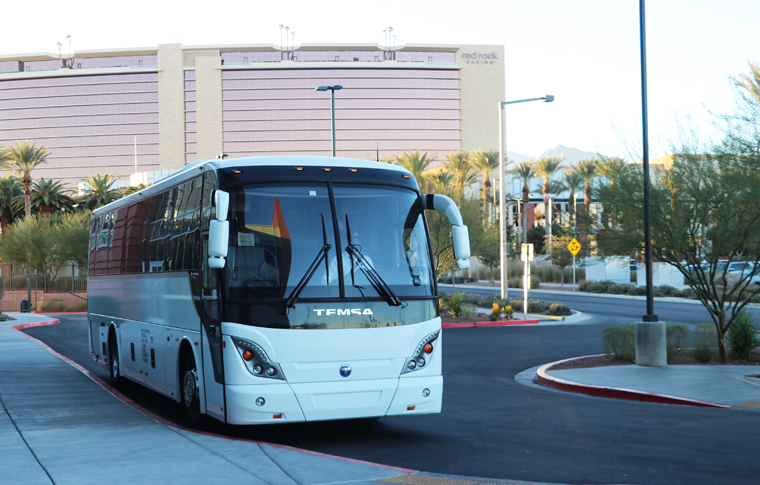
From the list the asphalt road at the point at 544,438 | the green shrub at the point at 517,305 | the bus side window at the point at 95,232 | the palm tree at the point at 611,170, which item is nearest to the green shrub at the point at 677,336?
the palm tree at the point at 611,170

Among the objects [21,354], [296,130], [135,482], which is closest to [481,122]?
[296,130]

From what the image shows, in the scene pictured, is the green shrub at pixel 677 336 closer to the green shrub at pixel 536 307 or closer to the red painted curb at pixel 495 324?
the red painted curb at pixel 495 324

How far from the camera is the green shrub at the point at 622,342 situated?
1595 centimetres

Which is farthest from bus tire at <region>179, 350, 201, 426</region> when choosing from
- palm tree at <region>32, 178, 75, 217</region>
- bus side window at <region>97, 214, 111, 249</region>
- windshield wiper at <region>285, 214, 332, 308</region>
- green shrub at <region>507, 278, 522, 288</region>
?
palm tree at <region>32, 178, 75, 217</region>

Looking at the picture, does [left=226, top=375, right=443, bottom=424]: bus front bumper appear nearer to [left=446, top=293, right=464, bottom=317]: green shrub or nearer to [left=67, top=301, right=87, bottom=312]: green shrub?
[left=446, top=293, right=464, bottom=317]: green shrub

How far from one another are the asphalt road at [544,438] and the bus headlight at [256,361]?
101cm

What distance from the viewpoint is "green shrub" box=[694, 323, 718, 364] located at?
51.3 ft

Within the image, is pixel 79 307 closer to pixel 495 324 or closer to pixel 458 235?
pixel 495 324

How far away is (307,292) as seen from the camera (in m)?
8.15

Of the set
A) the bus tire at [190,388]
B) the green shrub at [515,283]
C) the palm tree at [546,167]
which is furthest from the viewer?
the palm tree at [546,167]

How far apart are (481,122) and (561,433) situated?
151m

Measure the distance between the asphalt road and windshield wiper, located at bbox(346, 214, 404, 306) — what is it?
1.63m

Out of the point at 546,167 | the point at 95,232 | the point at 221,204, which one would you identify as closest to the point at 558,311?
the point at 95,232

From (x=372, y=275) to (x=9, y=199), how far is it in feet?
216
